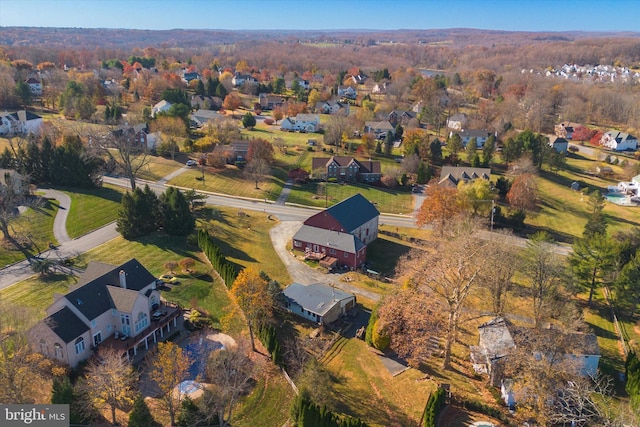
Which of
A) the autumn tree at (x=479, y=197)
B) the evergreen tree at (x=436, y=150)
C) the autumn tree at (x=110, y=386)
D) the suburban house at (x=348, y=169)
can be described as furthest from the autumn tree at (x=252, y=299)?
the evergreen tree at (x=436, y=150)

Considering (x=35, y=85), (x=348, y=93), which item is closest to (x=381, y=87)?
(x=348, y=93)

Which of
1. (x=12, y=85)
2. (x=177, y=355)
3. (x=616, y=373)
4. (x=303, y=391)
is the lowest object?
(x=616, y=373)

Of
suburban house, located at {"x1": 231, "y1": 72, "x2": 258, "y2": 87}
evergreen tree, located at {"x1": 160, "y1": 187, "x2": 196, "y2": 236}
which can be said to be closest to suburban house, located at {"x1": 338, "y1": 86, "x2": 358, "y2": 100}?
suburban house, located at {"x1": 231, "y1": 72, "x2": 258, "y2": 87}

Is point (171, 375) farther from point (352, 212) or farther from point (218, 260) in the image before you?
point (352, 212)

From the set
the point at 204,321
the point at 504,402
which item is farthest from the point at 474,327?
the point at 204,321

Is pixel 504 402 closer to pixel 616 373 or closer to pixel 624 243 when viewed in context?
pixel 616 373
